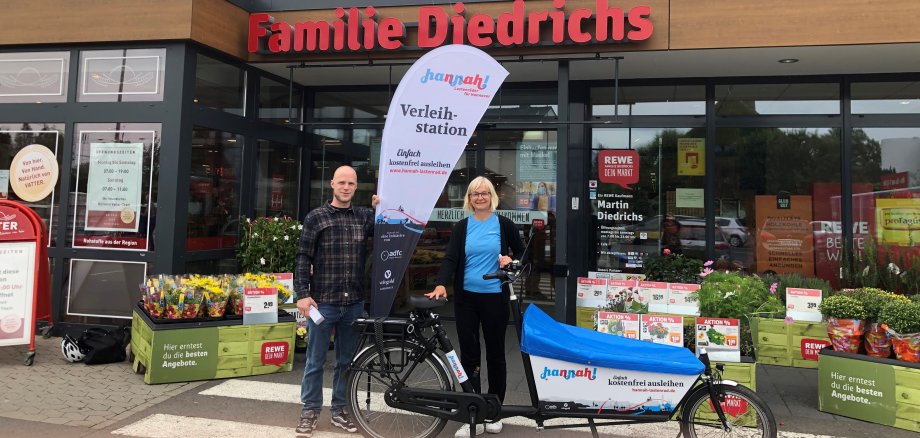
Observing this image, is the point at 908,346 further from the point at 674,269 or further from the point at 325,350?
the point at 325,350

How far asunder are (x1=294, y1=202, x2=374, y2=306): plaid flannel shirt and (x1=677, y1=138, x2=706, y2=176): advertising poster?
5.34m

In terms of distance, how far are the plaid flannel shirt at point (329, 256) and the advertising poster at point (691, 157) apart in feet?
17.5

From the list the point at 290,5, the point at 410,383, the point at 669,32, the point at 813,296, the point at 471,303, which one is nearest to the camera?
the point at 410,383

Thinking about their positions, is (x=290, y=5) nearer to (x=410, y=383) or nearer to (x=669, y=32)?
(x=669, y=32)

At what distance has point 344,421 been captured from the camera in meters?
4.14

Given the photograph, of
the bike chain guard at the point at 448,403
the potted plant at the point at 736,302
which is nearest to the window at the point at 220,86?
the bike chain guard at the point at 448,403

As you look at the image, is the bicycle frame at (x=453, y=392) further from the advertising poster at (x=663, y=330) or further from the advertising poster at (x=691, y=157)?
the advertising poster at (x=691, y=157)

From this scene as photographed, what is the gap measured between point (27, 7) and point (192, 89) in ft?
7.94

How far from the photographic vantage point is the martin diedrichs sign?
20.7ft

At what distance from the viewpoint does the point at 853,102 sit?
7434 millimetres

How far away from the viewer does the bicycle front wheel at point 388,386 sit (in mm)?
3840

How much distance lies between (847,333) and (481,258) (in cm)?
311

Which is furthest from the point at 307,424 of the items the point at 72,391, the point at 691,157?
the point at 691,157

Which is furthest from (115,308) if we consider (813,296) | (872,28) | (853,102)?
(853,102)
